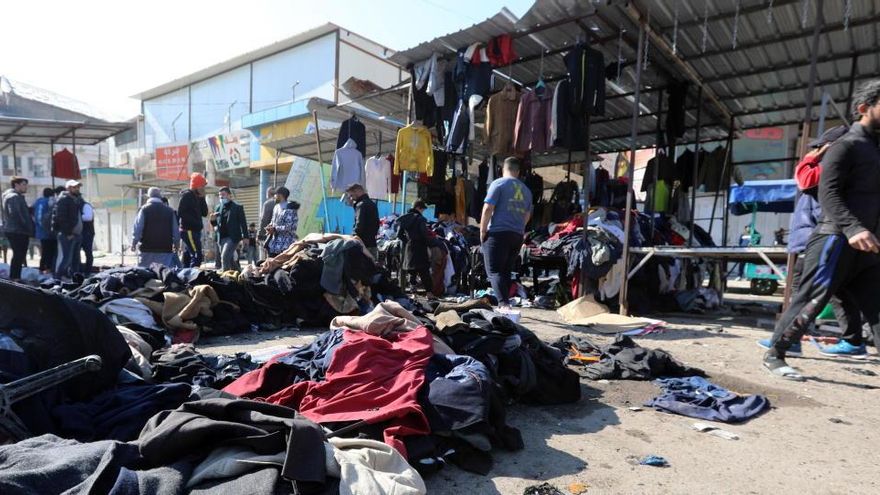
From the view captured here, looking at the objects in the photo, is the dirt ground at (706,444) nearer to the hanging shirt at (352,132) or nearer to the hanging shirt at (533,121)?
the hanging shirt at (533,121)

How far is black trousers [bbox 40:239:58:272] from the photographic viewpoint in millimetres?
9539

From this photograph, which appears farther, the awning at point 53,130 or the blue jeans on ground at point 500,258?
the awning at point 53,130

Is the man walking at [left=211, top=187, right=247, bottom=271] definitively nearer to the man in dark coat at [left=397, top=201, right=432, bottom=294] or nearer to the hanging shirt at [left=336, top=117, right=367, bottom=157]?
the hanging shirt at [left=336, top=117, right=367, bottom=157]

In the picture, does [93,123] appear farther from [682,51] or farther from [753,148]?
[753,148]

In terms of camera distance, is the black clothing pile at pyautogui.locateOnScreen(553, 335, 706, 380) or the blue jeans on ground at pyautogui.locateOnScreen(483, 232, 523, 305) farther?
the blue jeans on ground at pyautogui.locateOnScreen(483, 232, 523, 305)

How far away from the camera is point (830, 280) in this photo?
3.56 m

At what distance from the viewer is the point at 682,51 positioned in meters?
7.54

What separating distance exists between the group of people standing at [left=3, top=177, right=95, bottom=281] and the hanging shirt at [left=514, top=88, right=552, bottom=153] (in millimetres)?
8266

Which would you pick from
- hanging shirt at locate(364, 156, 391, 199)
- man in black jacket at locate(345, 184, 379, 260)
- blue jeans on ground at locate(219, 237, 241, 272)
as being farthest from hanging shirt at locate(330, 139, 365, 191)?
blue jeans on ground at locate(219, 237, 241, 272)

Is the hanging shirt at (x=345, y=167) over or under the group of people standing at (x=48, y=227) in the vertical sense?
over

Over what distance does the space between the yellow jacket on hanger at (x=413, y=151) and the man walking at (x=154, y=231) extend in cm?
394

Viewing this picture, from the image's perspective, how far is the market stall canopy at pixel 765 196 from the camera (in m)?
8.73

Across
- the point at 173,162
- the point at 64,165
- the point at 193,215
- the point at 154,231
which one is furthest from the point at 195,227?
the point at 173,162

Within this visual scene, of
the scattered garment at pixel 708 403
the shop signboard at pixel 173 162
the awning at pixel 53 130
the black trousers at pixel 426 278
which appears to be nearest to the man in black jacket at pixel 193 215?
the awning at pixel 53 130
